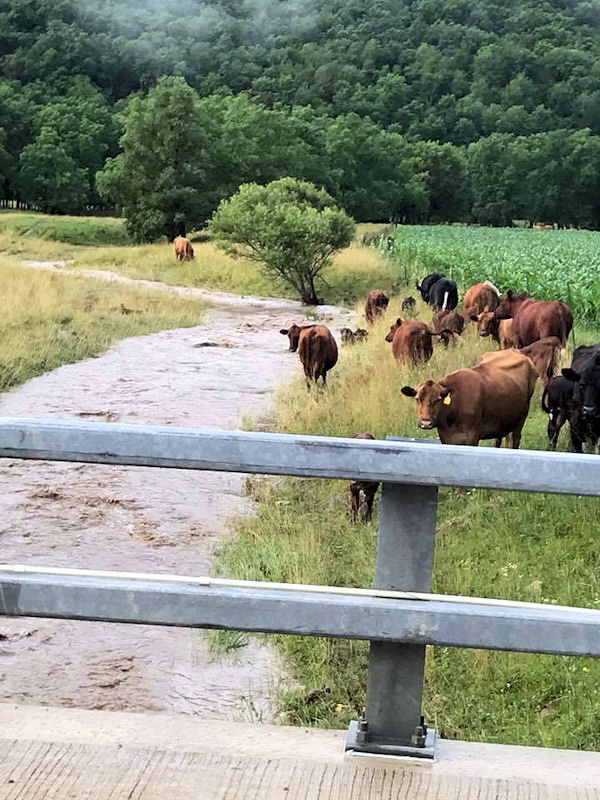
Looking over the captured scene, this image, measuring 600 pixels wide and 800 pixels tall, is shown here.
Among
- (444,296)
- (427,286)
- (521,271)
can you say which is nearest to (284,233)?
(427,286)

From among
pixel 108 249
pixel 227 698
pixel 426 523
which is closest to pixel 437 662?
pixel 227 698

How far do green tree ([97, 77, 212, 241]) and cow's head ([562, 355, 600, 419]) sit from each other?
123 ft

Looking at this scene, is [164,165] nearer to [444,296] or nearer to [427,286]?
[427,286]

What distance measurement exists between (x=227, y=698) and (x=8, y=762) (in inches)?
90.6

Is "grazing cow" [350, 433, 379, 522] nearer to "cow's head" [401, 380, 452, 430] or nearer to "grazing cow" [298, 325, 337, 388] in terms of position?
"cow's head" [401, 380, 452, 430]

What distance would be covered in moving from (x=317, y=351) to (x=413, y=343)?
1.14m

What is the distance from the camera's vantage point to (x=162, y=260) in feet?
118

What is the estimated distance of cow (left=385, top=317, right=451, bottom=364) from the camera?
502 inches

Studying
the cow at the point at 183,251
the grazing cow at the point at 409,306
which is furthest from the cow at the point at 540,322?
the cow at the point at 183,251

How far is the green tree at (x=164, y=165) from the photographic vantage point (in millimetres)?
44719

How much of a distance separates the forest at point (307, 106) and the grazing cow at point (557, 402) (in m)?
36.4

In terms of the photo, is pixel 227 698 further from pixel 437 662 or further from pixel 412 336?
pixel 412 336

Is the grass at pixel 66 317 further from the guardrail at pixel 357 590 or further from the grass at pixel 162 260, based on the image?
the guardrail at pixel 357 590

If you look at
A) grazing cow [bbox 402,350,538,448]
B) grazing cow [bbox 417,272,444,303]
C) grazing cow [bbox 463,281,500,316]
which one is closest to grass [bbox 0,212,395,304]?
grazing cow [bbox 417,272,444,303]
